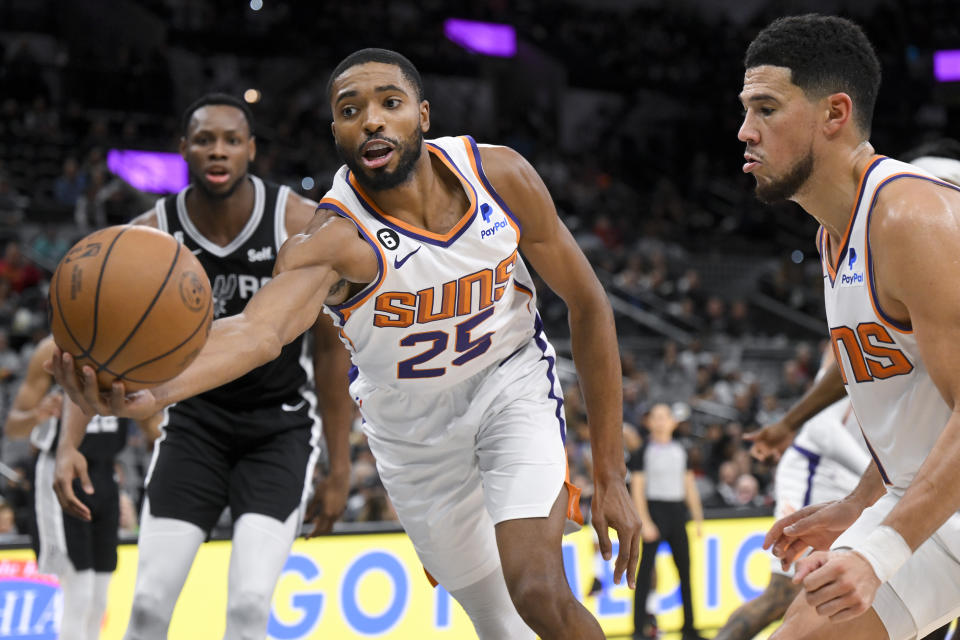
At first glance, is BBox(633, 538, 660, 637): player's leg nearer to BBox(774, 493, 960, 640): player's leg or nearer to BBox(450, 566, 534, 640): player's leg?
BBox(450, 566, 534, 640): player's leg

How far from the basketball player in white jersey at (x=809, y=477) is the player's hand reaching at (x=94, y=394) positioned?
3781mm

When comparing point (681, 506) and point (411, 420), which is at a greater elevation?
point (411, 420)

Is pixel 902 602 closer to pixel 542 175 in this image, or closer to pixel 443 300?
pixel 443 300

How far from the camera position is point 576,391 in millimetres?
12391

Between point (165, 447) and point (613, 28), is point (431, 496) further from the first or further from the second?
point (613, 28)

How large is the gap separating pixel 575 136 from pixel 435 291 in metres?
20.7

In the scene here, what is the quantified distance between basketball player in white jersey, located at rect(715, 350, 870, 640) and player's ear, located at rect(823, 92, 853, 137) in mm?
2719

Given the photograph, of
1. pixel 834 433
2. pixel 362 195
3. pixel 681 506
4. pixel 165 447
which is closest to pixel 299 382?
pixel 165 447

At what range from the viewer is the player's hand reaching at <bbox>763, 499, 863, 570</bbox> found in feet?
10.2

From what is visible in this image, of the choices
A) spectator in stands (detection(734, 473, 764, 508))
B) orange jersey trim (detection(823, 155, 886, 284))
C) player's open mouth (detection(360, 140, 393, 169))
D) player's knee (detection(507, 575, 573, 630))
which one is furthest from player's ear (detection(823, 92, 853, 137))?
spectator in stands (detection(734, 473, 764, 508))

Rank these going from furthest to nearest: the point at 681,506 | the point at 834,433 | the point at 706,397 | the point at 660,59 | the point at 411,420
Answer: the point at 660,59 < the point at 706,397 < the point at 681,506 < the point at 834,433 < the point at 411,420

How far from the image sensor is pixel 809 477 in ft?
18.6

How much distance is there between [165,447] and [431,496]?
1.12 meters

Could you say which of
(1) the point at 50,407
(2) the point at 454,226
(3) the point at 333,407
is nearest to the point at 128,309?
(2) the point at 454,226
